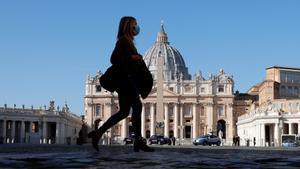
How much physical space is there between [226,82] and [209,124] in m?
10.4

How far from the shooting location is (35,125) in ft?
336

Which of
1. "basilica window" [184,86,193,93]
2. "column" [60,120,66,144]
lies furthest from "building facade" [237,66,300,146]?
"column" [60,120,66,144]

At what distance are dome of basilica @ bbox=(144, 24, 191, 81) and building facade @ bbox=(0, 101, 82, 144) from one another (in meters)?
46.5

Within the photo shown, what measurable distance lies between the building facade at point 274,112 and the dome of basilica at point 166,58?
2155 centimetres

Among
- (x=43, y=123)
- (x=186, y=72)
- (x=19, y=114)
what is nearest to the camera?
(x=19, y=114)

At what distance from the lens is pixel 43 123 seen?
325 feet

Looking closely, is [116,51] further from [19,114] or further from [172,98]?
[172,98]

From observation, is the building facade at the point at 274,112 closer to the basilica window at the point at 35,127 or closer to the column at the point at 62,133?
the column at the point at 62,133

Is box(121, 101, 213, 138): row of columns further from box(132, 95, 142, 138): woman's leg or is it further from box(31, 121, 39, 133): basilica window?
box(132, 95, 142, 138): woman's leg

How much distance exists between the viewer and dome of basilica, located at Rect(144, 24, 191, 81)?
153625 millimetres

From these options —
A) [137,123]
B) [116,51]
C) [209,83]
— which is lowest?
[137,123]

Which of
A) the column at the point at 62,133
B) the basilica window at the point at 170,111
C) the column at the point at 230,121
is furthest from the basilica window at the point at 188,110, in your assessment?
the column at the point at 62,133

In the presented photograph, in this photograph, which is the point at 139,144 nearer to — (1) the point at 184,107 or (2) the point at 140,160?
(2) the point at 140,160

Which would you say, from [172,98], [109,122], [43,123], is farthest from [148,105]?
[109,122]
